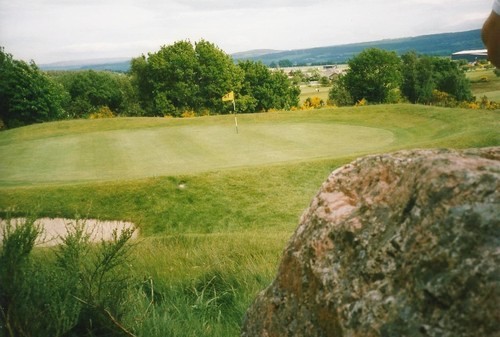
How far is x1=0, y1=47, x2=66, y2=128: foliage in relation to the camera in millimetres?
43184

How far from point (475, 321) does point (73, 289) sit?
7.16ft

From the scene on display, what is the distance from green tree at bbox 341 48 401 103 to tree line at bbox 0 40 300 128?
9.79 metres

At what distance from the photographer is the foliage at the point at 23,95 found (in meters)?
43.2

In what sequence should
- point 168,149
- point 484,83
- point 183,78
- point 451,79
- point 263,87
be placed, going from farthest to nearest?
1. point 484,83
2. point 451,79
3. point 263,87
4. point 183,78
5. point 168,149

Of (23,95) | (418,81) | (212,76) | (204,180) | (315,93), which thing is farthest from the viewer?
(315,93)

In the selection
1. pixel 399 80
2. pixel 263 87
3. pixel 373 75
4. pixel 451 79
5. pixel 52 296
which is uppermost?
pixel 52 296

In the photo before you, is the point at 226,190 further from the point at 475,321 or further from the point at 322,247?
the point at 475,321

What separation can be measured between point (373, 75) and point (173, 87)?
26.0 metres

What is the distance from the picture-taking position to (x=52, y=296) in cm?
245

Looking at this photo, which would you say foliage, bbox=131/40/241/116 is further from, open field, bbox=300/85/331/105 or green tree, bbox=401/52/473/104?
green tree, bbox=401/52/473/104

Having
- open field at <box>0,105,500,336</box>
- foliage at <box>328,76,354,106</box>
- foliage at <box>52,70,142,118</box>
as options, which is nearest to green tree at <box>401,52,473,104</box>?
foliage at <box>328,76,354,106</box>

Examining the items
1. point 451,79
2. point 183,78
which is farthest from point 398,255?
point 451,79

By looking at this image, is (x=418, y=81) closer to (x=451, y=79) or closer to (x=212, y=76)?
(x=451, y=79)

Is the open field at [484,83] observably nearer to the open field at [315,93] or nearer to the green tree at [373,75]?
the green tree at [373,75]
